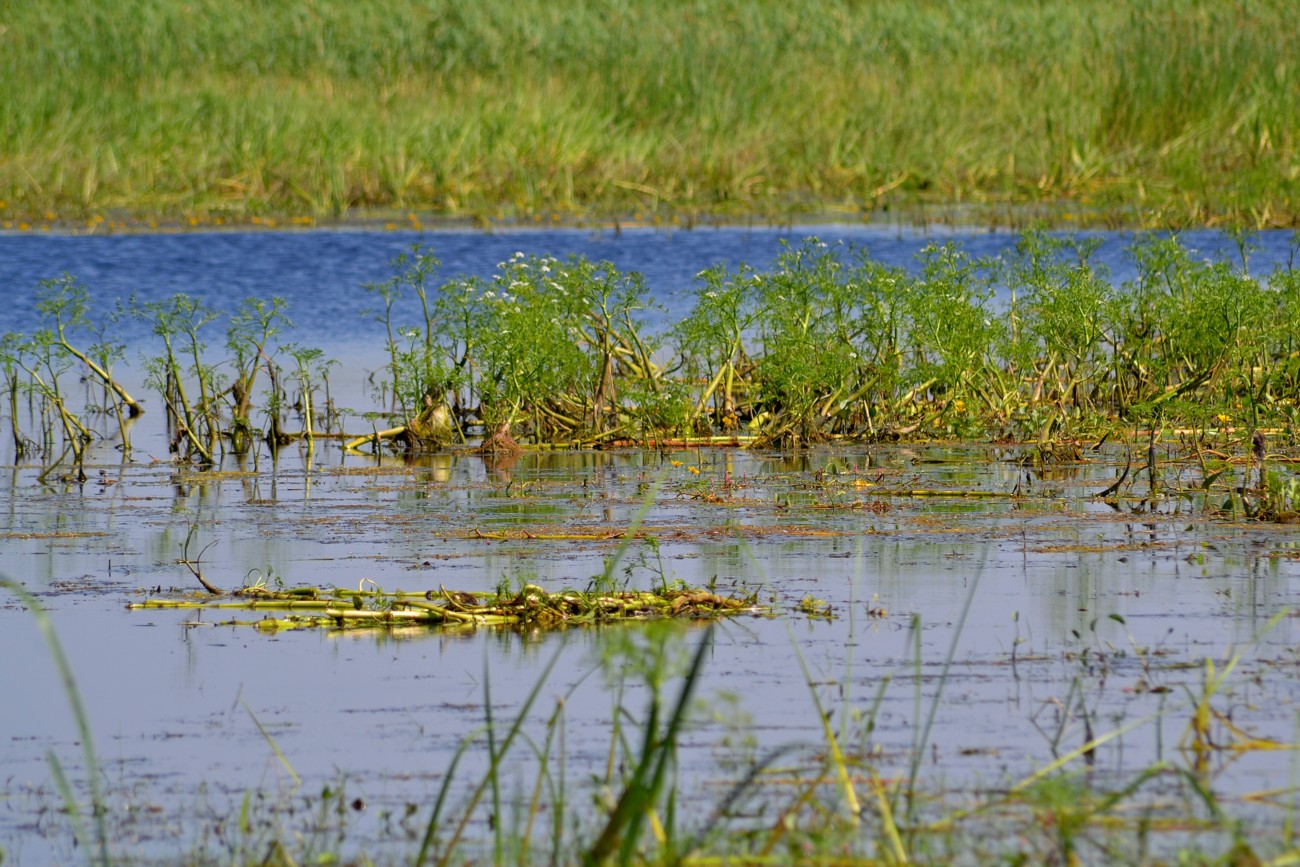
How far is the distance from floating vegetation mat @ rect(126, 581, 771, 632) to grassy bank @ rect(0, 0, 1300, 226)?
14.8 meters

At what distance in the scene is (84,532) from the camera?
8750mm

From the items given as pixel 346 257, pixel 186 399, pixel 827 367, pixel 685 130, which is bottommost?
pixel 186 399

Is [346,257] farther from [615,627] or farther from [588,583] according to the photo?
[615,627]

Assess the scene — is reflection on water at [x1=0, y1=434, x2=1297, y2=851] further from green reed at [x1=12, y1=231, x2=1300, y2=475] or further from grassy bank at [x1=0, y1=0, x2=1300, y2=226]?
grassy bank at [x1=0, y1=0, x2=1300, y2=226]

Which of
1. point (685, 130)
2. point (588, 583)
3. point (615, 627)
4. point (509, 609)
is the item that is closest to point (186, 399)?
point (588, 583)

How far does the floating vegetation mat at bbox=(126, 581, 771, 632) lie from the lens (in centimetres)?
669

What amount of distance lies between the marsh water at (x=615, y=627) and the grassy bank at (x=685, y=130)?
40.3 ft

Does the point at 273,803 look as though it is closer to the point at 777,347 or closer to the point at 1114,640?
the point at 1114,640

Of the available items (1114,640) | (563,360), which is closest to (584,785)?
(1114,640)

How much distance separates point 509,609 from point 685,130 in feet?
61.7

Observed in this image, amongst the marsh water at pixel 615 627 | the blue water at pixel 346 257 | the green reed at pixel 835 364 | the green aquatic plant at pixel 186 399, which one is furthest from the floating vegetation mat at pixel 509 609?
the blue water at pixel 346 257

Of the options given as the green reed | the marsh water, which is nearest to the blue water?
the green reed

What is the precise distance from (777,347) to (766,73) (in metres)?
15.8

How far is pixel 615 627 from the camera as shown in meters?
6.56
